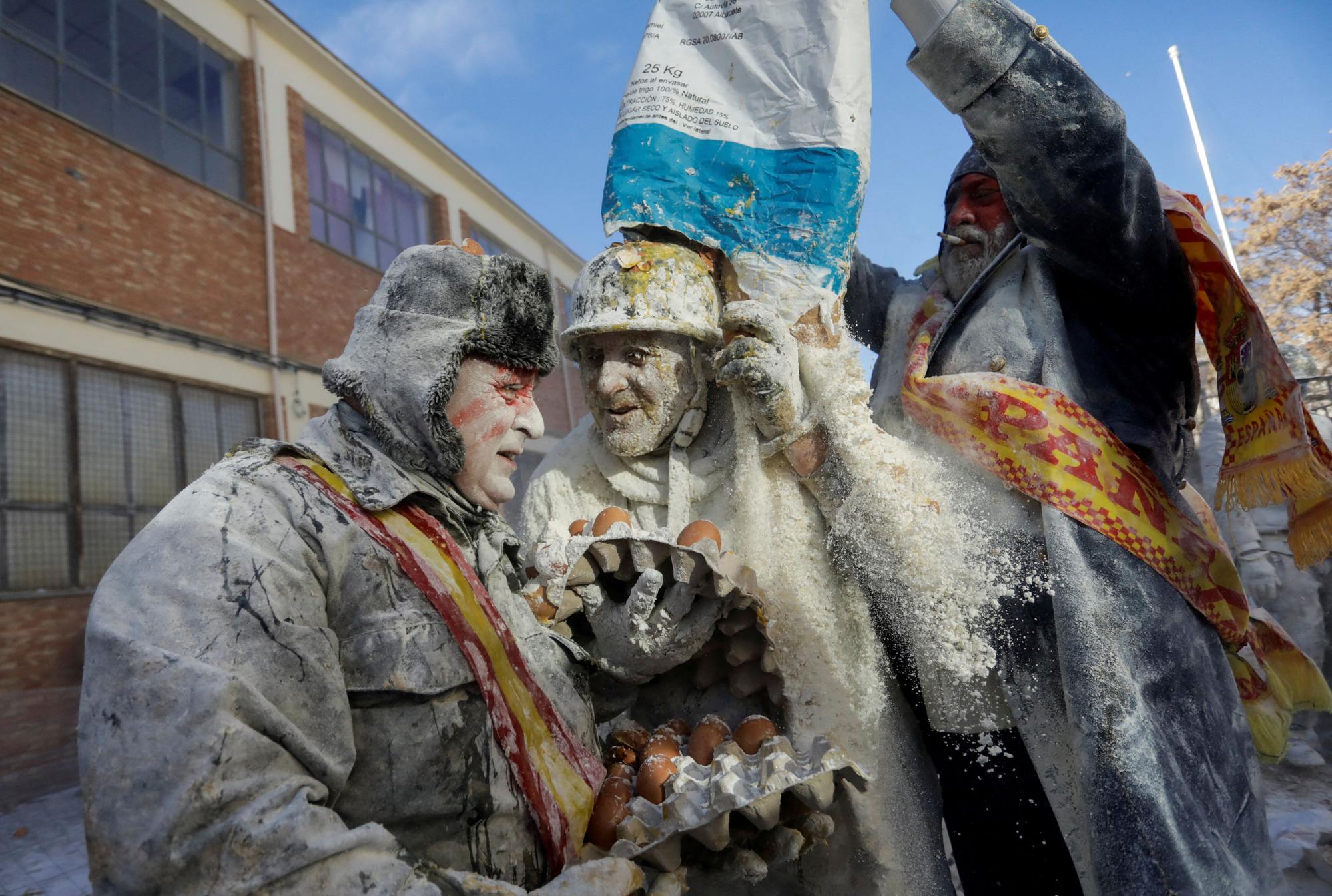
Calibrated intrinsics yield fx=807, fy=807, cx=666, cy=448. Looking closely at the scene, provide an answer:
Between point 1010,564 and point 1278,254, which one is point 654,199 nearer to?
point 1010,564

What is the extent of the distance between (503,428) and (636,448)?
0.72 m

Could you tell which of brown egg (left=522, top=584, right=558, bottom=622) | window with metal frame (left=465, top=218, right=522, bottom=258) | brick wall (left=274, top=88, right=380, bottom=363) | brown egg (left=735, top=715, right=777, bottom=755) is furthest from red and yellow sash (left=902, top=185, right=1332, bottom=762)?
window with metal frame (left=465, top=218, right=522, bottom=258)

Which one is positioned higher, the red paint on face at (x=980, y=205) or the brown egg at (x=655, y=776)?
the red paint on face at (x=980, y=205)

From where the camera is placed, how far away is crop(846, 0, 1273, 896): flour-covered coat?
1.73 meters

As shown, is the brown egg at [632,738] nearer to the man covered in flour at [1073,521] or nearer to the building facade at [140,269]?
the man covered in flour at [1073,521]

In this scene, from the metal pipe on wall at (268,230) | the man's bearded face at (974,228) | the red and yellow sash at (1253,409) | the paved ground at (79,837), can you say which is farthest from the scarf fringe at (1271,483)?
the metal pipe on wall at (268,230)

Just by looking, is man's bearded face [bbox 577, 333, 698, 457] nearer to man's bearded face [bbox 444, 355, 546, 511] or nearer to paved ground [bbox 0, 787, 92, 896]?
man's bearded face [bbox 444, 355, 546, 511]

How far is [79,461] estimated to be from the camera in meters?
7.33

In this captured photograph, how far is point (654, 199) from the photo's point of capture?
245 centimetres

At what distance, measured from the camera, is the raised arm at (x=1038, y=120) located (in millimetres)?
1784

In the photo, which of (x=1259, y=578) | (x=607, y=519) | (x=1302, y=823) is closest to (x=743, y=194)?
(x=607, y=519)

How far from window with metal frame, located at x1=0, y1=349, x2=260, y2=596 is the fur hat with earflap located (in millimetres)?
5768

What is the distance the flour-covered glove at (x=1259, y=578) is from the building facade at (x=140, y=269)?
30.1 ft

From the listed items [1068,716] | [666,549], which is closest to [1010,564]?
[1068,716]
